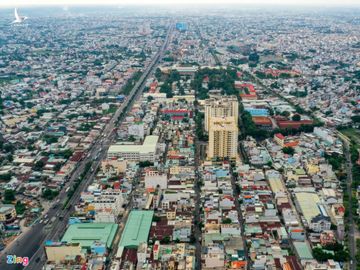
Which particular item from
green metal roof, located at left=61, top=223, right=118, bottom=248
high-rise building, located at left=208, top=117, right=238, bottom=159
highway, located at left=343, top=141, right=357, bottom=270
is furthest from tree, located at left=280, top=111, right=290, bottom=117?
green metal roof, located at left=61, top=223, right=118, bottom=248

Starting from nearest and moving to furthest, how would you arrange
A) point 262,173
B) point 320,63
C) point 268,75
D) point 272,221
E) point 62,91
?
point 272,221 → point 262,173 → point 62,91 → point 268,75 → point 320,63

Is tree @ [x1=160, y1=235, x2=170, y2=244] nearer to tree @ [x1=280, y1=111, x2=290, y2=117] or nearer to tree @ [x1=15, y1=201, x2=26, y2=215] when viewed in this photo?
tree @ [x1=15, y1=201, x2=26, y2=215]

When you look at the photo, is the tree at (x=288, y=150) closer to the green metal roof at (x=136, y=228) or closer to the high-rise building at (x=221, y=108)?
the high-rise building at (x=221, y=108)

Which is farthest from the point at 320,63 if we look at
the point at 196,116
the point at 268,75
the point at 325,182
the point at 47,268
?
the point at 47,268

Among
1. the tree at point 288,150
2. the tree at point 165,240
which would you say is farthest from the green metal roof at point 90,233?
the tree at point 288,150

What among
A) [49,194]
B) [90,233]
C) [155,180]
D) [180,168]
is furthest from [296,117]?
[90,233]

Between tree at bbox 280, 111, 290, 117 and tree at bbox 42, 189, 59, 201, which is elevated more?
tree at bbox 42, 189, 59, 201

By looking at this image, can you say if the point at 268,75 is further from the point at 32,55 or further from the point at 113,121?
the point at 32,55
